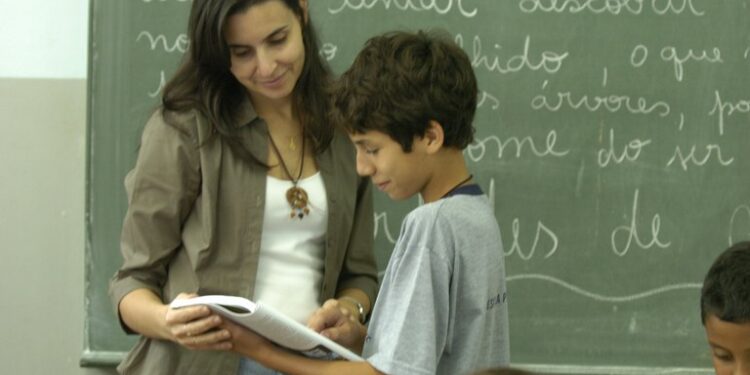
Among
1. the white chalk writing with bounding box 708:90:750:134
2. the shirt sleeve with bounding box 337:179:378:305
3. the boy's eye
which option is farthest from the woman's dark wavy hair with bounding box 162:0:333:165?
the white chalk writing with bounding box 708:90:750:134

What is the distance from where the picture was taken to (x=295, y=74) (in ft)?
7.64

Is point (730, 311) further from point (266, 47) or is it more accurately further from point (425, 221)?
Result: point (266, 47)

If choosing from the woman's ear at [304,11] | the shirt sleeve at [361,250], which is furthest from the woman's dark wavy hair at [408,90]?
the shirt sleeve at [361,250]

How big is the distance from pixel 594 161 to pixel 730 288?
3.99 ft

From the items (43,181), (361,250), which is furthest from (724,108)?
(43,181)

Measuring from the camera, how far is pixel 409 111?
1.86 metres

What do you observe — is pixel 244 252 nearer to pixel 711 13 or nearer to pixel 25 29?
pixel 25 29

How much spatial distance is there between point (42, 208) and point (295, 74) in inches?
42.7

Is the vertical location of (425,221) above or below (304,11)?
below

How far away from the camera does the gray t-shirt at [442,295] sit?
179 cm

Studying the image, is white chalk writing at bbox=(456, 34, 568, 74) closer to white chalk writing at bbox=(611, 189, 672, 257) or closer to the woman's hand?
white chalk writing at bbox=(611, 189, 672, 257)

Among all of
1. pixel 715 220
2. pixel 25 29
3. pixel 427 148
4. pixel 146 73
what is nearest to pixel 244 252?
pixel 427 148

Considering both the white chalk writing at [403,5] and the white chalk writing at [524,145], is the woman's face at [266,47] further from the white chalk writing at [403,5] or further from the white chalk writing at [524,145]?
the white chalk writing at [524,145]

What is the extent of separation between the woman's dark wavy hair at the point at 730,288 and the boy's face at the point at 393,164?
0.50 metres
